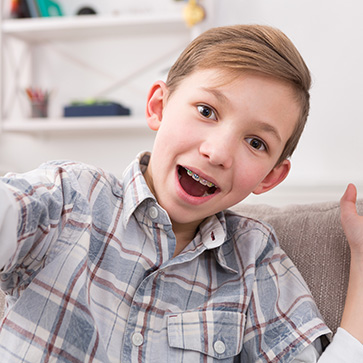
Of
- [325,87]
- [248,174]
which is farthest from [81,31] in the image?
[248,174]

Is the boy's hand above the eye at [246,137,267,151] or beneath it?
beneath

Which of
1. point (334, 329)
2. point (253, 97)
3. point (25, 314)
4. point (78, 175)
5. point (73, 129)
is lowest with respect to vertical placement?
point (73, 129)

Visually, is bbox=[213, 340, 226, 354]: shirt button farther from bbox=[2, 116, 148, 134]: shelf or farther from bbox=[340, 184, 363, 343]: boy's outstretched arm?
bbox=[2, 116, 148, 134]: shelf

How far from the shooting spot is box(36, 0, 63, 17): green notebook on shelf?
2.56 meters

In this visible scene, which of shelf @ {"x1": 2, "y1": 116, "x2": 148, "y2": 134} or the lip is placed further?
shelf @ {"x1": 2, "y1": 116, "x2": 148, "y2": 134}

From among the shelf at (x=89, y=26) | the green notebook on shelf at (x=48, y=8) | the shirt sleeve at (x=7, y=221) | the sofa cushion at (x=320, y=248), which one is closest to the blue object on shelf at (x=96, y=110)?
the shelf at (x=89, y=26)

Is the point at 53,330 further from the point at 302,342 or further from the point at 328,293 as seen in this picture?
the point at 328,293

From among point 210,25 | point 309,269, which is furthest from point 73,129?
point 309,269

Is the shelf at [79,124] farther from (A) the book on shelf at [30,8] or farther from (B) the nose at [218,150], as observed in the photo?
(B) the nose at [218,150]

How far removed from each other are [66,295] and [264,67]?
0.48 meters

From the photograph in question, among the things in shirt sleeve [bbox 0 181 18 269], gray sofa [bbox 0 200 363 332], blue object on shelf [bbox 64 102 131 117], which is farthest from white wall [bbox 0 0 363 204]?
shirt sleeve [bbox 0 181 18 269]

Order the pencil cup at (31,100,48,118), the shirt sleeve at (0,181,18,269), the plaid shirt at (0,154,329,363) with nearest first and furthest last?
the shirt sleeve at (0,181,18,269)
the plaid shirt at (0,154,329,363)
the pencil cup at (31,100,48,118)

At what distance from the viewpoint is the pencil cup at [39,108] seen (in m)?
2.55

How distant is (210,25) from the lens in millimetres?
2379
